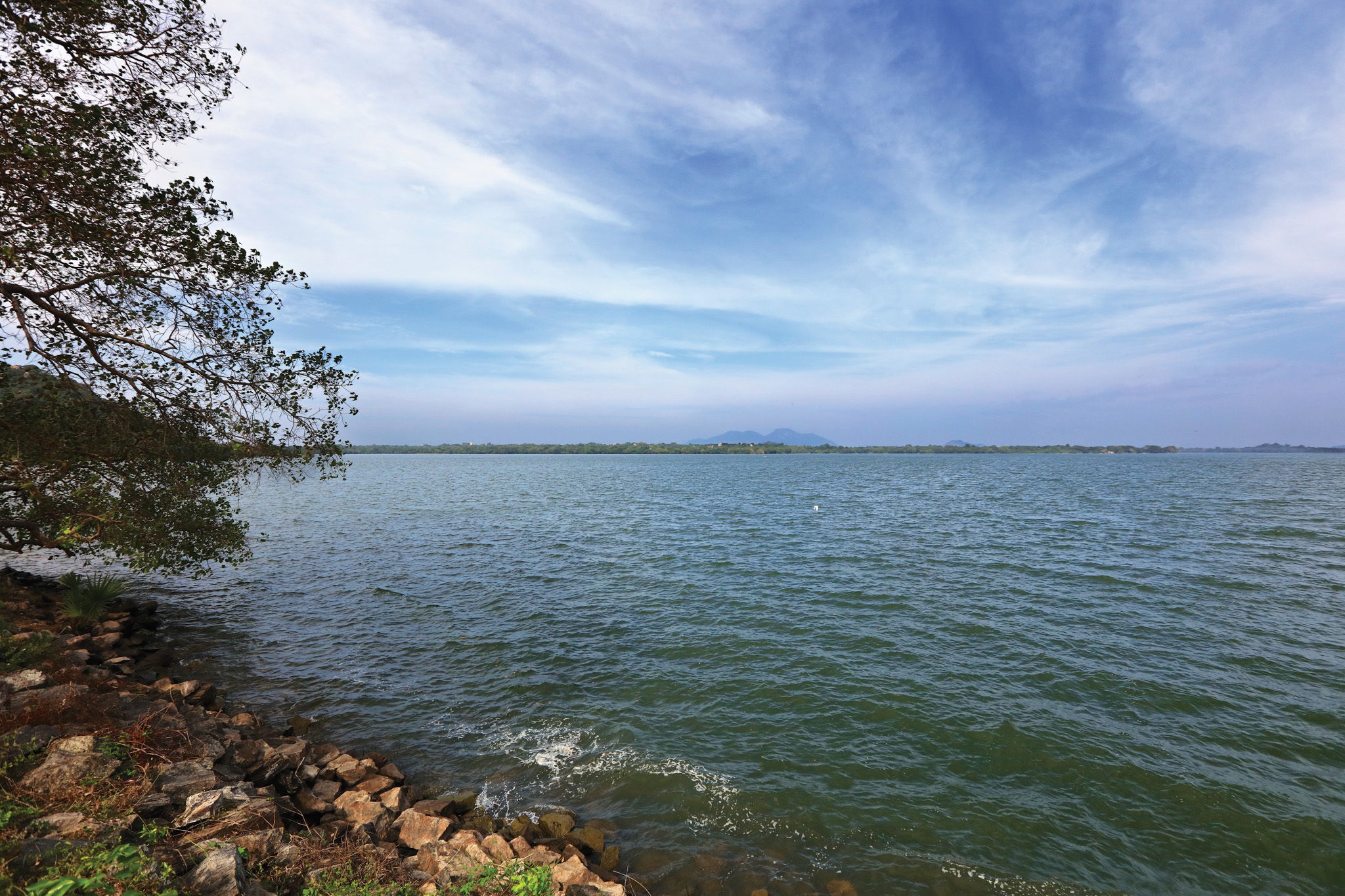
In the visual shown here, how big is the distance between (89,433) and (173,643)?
1279cm

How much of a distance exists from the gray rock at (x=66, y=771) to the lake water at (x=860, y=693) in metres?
7.91

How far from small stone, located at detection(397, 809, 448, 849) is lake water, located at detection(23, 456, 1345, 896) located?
3250 mm

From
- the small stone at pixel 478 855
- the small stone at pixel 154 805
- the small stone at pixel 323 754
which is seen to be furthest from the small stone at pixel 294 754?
the small stone at pixel 478 855

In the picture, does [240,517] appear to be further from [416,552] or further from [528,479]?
[528,479]

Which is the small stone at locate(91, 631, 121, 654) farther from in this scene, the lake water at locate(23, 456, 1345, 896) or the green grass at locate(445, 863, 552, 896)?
the green grass at locate(445, 863, 552, 896)

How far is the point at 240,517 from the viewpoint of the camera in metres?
64.2

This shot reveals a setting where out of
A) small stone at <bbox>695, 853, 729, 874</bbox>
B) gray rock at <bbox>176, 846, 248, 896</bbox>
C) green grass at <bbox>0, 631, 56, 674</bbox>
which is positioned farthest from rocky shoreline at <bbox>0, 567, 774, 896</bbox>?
small stone at <bbox>695, 853, 729, 874</bbox>

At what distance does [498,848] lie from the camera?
11094 millimetres

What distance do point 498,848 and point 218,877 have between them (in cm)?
506

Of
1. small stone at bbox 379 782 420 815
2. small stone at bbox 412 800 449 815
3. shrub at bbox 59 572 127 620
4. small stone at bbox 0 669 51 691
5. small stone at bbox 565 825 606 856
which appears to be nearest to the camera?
small stone at bbox 0 669 51 691

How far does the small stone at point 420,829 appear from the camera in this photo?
11.5 metres

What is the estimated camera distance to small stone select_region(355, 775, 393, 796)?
1380 centimetres

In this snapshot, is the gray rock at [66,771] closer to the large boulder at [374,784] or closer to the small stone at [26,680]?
the small stone at [26,680]

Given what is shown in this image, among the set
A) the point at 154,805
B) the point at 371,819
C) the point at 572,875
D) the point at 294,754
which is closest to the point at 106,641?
the point at 294,754
